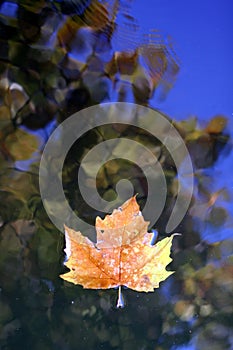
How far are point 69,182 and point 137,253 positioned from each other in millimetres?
163

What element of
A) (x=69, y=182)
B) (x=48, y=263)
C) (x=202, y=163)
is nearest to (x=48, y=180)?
(x=69, y=182)

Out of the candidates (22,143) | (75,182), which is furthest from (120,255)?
(22,143)

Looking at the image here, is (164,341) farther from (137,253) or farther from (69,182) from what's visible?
(69,182)

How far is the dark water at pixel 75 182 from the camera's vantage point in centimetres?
63

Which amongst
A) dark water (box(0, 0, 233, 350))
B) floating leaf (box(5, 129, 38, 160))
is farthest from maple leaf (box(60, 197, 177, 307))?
floating leaf (box(5, 129, 38, 160))

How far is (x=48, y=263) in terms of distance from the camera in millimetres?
634

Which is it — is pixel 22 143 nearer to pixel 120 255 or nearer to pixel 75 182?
pixel 75 182

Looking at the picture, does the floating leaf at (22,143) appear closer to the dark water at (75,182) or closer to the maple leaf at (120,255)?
the dark water at (75,182)

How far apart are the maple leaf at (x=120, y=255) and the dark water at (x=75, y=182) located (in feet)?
0.06

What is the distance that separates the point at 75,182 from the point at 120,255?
14 centimetres

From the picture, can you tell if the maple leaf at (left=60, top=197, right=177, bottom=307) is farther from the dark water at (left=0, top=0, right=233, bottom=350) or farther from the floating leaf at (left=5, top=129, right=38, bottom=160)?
the floating leaf at (left=5, top=129, right=38, bottom=160)

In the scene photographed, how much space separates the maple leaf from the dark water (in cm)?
2

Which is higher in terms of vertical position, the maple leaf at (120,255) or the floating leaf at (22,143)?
the floating leaf at (22,143)

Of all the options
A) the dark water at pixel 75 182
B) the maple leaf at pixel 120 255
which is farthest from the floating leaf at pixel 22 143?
the maple leaf at pixel 120 255
